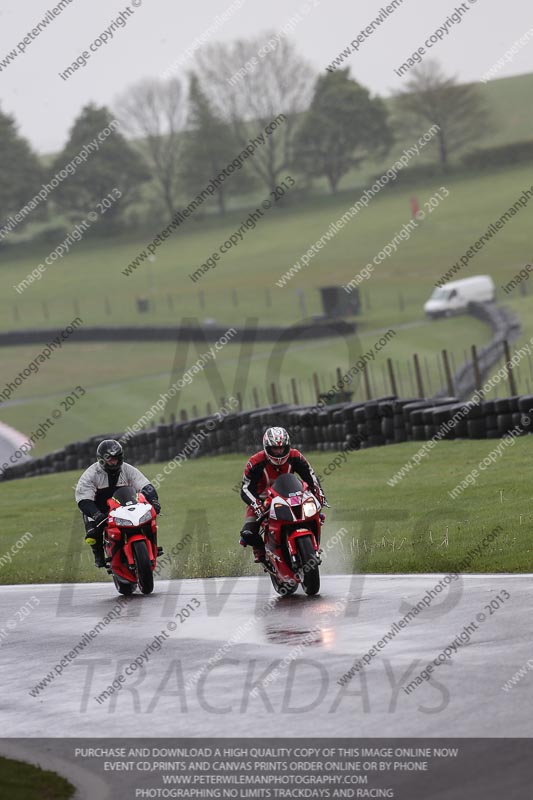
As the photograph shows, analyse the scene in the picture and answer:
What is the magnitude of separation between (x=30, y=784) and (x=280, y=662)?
9.20 feet

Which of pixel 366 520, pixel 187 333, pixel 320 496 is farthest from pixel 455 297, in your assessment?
pixel 320 496

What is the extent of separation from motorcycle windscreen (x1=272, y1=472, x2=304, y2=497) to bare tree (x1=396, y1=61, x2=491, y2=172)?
11269cm

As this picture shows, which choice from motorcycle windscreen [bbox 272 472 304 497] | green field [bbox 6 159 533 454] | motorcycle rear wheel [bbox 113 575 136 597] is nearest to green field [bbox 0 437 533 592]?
→ motorcycle rear wheel [bbox 113 575 136 597]

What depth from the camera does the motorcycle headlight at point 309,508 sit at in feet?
44.2

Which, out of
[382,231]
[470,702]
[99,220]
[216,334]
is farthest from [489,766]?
[99,220]

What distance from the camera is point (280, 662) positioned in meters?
10.4

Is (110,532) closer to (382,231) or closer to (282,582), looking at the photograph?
(282,582)

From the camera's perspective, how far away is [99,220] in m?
124

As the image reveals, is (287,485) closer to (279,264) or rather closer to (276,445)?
(276,445)

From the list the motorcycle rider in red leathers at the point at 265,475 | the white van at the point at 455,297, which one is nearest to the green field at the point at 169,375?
the white van at the point at 455,297

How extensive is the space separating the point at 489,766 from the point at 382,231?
3961 inches

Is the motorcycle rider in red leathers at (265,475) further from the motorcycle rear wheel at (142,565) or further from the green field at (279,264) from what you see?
the green field at (279,264)

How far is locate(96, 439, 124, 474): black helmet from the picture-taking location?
15.2 metres

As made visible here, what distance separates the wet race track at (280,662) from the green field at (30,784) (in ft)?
2.66
